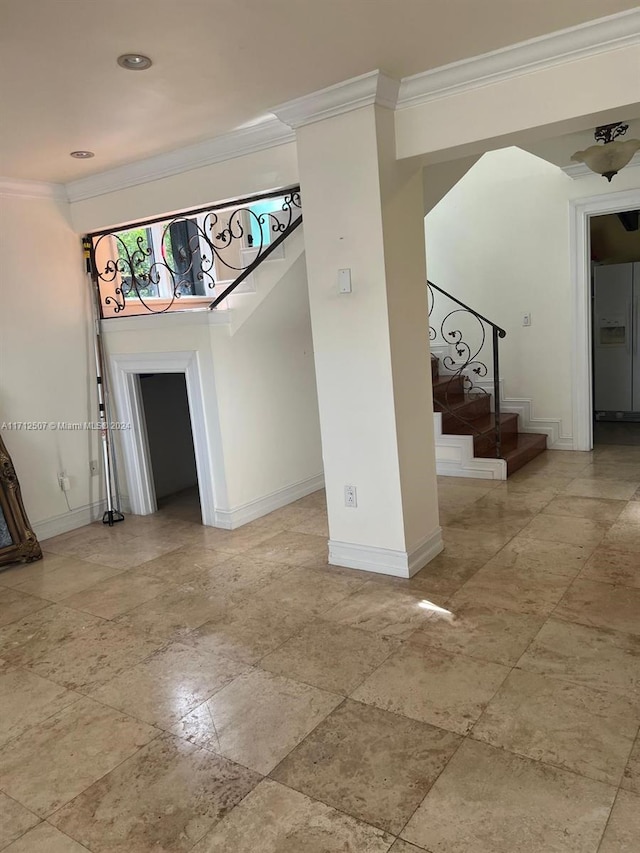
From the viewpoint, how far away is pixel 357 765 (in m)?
1.96

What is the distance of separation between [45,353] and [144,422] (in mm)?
875

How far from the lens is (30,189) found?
4285 millimetres

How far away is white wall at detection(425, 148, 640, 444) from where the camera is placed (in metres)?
5.48

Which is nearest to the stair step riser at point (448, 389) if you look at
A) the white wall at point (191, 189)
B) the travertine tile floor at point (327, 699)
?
the travertine tile floor at point (327, 699)

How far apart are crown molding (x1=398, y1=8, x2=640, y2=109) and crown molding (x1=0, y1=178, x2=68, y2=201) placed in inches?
106

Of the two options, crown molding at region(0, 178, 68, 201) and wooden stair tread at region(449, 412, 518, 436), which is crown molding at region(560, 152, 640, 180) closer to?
wooden stair tread at region(449, 412, 518, 436)

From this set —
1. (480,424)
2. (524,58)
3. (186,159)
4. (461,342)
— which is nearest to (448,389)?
(480,424)

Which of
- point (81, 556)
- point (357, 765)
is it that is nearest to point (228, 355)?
point (81, 556)

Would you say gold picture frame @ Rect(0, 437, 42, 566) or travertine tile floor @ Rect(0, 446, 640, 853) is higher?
gold picture frame @ Rect(0, 437, 42, 566)

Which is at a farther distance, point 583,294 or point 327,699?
point 583,294

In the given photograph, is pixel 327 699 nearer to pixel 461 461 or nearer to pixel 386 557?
pixel 386 557

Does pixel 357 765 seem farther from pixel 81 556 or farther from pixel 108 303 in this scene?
pixel 108 303

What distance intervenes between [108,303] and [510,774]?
429 cm

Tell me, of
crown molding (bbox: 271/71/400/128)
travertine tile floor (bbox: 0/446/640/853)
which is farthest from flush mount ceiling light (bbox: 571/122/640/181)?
travertine tile floor (bbox: 0/446/640/853)
